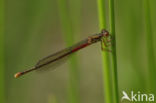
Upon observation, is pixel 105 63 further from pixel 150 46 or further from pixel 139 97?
pixel 139 97

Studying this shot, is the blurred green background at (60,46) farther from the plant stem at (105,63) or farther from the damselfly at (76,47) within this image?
the plant stem at (105,63)

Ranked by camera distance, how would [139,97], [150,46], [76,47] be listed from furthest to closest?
[76,47], [139,97], [150,46]

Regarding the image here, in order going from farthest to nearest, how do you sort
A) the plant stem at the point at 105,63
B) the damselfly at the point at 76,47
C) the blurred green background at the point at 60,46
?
the blurred green background at the point at 60,46
the damselfly at the point at 76,47
the plant stem at the point at 105,63

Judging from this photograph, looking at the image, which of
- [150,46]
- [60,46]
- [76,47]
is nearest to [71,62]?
[76,47]

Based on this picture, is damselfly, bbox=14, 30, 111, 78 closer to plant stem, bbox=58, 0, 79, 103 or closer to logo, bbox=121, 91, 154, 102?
plant stem, bbox=58, 0, 79, 103

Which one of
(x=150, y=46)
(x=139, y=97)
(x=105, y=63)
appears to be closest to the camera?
(x=105, y=63)

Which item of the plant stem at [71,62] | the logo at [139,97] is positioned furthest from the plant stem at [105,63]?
the plant stem at [71,62]

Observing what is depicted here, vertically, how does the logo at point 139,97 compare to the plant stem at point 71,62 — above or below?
below

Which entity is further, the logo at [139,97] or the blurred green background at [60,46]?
the blurred green background at [60,46]
